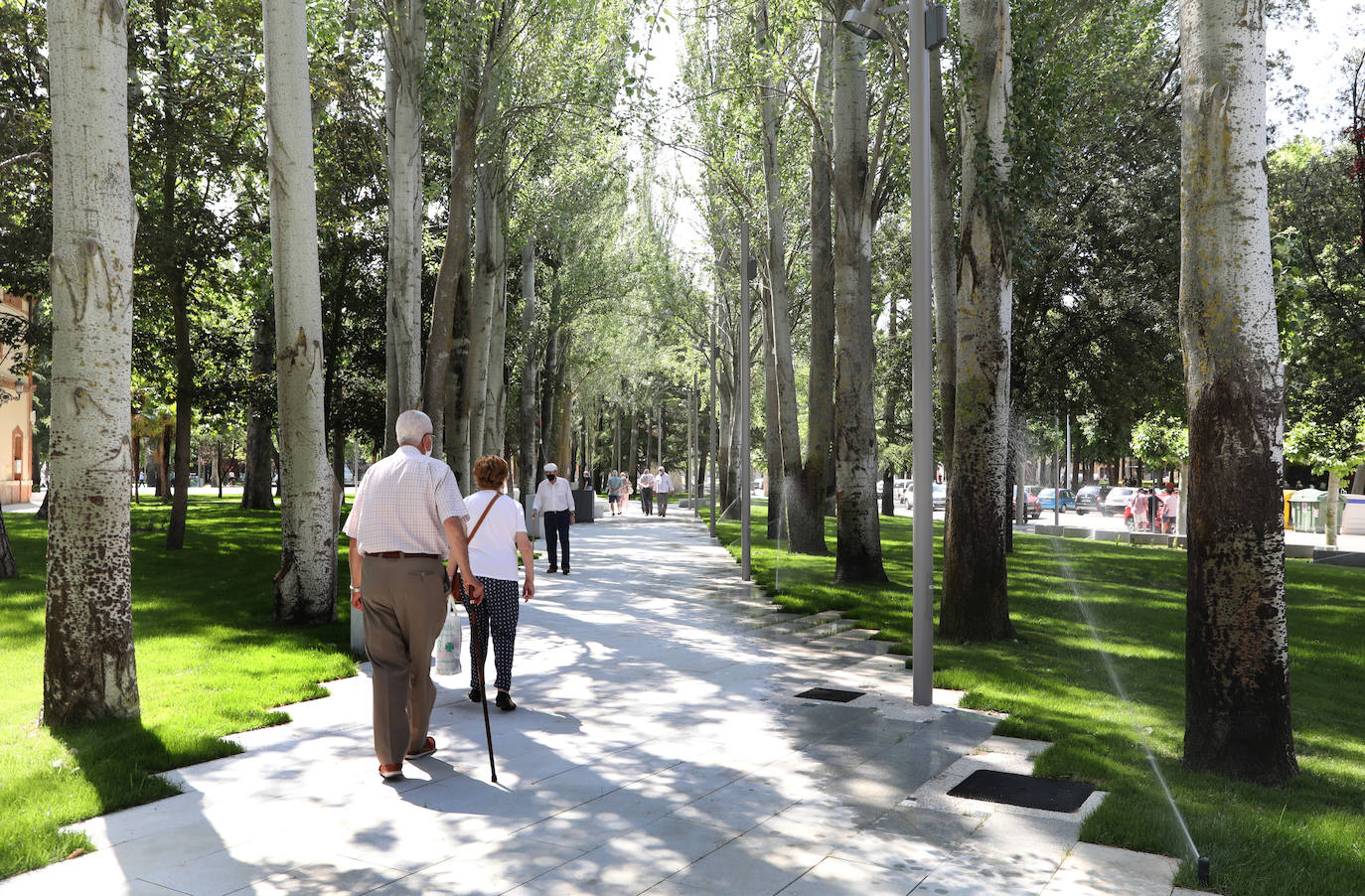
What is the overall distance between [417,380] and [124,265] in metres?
6.89

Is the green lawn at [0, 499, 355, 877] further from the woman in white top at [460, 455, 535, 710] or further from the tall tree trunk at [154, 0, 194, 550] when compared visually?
the tall tree trunk at [154, 0, 194, 550]

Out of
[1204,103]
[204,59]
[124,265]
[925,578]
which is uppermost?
[204,59]

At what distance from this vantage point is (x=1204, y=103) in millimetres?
5855

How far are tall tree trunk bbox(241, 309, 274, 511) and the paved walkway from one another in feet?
63.9

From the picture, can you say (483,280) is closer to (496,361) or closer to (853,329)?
(496,361)

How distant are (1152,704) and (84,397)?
26.0ft

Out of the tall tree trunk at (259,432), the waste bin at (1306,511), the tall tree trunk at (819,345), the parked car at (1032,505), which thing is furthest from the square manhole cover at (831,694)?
the waste bin at (1306,511)

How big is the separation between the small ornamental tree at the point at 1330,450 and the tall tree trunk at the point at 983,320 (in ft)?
64.7

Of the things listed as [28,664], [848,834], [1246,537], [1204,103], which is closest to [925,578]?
[1246,537]

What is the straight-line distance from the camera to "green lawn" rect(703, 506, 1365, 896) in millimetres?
4664

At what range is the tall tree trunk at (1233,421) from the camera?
563 centimetres

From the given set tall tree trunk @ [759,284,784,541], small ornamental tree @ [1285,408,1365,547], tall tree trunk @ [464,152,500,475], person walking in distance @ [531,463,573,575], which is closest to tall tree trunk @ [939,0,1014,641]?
person walking in distance @ [531,463,573,575]

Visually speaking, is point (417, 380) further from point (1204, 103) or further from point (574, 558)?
point (1204, 103)

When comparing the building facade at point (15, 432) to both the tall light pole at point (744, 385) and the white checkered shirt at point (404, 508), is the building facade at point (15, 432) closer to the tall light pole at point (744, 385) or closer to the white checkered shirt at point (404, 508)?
the tall light pole at point (744, 385)
